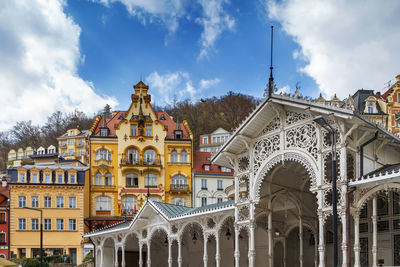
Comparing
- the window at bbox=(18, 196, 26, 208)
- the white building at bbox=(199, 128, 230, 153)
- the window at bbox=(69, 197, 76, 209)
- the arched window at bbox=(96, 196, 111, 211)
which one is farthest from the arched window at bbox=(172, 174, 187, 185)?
the white building at bbox=(199, 128, 230, 153)

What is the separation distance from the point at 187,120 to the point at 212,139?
10.9 metres

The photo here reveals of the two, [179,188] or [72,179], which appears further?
[179,188]

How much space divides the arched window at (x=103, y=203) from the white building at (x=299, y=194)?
82.6ft

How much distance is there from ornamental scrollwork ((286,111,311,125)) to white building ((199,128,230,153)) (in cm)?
5995

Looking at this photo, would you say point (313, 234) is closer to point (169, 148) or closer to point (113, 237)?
point (113, 237)

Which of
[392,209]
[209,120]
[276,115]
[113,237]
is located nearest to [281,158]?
[276,115]

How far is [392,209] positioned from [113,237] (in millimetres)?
19842

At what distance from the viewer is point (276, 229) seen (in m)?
31.7

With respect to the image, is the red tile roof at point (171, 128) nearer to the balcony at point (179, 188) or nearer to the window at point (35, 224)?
the balcony at point (179, 188)

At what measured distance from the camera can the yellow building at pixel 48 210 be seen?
Result: 5684 cm

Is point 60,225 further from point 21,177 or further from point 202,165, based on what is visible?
point 202,165

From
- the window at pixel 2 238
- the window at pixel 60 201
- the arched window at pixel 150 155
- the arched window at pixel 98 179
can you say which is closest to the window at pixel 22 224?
the window at pixel 2 238

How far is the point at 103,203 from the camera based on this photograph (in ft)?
201

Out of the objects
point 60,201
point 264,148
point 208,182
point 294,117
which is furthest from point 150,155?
point 294,117
